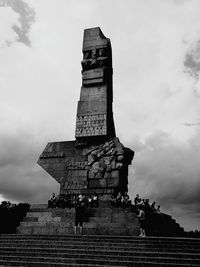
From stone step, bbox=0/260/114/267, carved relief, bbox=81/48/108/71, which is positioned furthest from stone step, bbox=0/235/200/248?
carved relief, bbox=81/48/108/71

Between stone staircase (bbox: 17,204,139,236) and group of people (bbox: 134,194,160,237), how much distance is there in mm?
364

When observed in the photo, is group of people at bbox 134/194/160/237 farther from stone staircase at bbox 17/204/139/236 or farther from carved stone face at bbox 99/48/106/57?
carved stone face at bbox 99/48/106/57

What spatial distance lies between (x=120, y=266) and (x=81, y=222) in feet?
12.9

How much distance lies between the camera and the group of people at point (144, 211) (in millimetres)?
11145

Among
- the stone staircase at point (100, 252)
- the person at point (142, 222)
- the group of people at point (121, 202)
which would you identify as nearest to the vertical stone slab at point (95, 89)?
the group of people at point (121, 202)

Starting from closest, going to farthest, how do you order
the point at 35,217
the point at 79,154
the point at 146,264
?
the point at 146,264 → the point at 35,217 → the point at 79,154

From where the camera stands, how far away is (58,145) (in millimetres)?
17016

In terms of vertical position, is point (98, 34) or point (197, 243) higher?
point (98, 34)

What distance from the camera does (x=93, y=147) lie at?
1636 cm

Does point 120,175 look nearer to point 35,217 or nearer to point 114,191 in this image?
point 114,191

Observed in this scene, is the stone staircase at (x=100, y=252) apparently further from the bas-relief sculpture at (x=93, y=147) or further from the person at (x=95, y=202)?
the bas-relief sculpture at (x=93, y=147)

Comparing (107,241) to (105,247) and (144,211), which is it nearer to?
(105,247)

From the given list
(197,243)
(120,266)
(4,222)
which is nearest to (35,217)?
(4,222)

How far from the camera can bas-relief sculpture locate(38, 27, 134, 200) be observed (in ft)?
50.2
